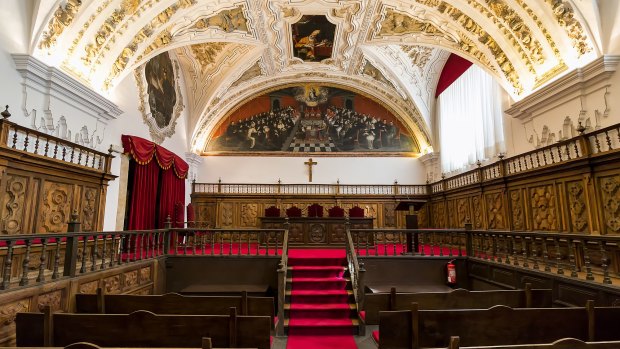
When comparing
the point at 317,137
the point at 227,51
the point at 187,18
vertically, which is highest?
the point at 227,51

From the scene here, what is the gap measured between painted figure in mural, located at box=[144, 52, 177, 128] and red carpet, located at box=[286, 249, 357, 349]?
6.25 meters

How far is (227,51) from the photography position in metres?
11.5

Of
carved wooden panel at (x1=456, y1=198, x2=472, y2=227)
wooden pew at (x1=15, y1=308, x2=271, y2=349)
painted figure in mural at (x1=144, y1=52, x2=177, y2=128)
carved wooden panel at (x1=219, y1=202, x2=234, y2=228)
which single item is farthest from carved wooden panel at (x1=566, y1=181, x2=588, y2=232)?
carved wooden panel at (x1=219, y1=202, x2=234, y2=228)

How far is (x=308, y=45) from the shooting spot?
37.1ft

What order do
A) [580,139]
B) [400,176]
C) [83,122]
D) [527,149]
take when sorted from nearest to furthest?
[580,139], [83,122], [527,149], [400,176]

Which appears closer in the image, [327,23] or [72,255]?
[72,255]

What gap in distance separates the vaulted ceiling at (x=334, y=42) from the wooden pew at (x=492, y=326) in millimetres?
5504

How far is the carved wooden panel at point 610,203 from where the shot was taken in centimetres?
529

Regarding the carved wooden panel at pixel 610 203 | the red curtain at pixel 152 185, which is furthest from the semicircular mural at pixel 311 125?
the carved wooden panel at pixel 610 203

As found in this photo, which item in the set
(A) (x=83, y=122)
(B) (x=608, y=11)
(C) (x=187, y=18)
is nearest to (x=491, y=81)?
(B) (x=608, y=11)

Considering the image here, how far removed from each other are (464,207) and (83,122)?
32.8 ft

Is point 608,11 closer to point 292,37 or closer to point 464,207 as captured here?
point 464,207

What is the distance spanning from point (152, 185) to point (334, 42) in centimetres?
719

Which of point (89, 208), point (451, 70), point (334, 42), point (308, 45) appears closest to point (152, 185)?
point (89, 208)
